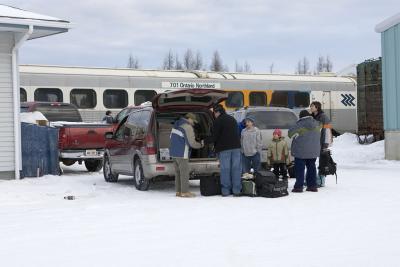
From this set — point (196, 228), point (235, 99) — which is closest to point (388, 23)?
point (235, 99)

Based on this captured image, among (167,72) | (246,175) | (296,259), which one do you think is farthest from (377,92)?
(296,259)

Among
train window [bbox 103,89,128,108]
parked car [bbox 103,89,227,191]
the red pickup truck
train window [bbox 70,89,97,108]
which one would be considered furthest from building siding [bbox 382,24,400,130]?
train window [bbox 70,89,97,108]

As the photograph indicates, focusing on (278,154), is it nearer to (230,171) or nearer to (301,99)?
(230,171)

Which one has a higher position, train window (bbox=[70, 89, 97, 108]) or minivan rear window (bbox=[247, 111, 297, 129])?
train window (bbox=[70, 89, 97, 108])

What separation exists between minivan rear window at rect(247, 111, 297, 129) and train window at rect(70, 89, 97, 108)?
10717 millimetres

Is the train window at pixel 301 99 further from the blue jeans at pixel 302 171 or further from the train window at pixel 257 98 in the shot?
the blue jeans at pixel 302 171

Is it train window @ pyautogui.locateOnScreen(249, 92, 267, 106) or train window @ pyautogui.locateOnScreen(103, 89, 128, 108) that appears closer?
train window @ pyautogui.locateOnScreen(103, 89, 128, 108)

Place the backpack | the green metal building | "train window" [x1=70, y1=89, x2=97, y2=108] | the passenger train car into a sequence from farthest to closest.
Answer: "train window" [x1=70, y1=89, x2=97, y2=108]
the passenger train car
the green metal building
the backpack

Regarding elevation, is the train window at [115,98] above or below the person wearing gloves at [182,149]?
above

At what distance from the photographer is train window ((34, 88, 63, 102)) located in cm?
2344

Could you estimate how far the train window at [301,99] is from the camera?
95.1 feet

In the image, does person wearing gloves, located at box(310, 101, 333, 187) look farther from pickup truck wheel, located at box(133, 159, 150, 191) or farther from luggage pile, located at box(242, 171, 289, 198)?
pickup truck wheel, located at box(133, 159, 150, 191)

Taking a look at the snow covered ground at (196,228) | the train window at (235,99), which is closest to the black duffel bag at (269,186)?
the snow covered ground at (196,228)

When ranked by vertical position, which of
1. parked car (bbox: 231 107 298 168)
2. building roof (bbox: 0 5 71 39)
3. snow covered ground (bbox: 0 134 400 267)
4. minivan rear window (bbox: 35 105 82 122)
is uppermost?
Answer: building roof (bbox: 0 5 71 39)
